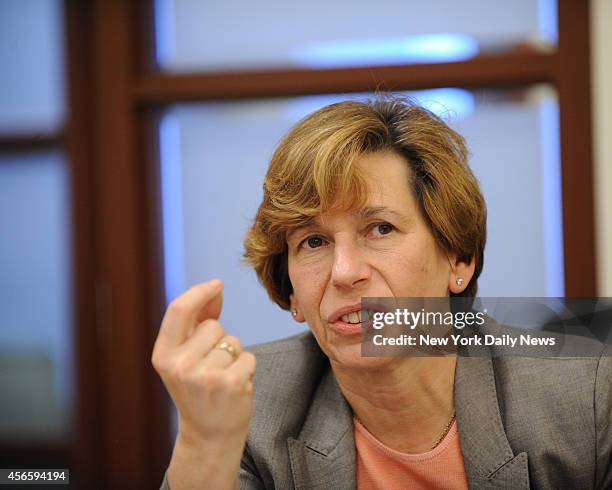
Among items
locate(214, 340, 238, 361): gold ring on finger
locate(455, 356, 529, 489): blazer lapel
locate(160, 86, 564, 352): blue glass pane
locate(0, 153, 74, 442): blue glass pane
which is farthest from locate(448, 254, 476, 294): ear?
locate(0, 153, 74, 442): blue glass pane

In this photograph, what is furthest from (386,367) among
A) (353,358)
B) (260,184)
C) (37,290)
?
(37,290)

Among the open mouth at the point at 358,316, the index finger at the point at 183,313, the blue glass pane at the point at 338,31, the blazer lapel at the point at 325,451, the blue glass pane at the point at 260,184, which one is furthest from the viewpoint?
the blue glass pane at the point at 338,31

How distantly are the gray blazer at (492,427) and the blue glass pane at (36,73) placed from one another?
1.51 meters

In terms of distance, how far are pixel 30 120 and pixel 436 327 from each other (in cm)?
180

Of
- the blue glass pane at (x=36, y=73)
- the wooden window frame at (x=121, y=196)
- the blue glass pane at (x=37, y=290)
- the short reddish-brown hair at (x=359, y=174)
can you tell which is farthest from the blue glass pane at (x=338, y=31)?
the short reddish-brown hair at (x=359, y=174)

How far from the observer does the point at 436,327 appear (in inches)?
38.4

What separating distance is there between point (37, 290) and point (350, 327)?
1.63 meters

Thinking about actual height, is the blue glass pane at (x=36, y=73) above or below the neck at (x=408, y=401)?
above

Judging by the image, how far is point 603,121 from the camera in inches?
82.8

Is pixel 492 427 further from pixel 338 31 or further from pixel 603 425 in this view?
pixel 338 31

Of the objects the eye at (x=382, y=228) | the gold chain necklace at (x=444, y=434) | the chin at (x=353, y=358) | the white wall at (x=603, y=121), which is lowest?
the gold chain necklace at (x=444, y=434)

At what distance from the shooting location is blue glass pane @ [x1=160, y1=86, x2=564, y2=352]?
2.02 m

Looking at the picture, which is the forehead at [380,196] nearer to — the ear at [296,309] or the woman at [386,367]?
the woman at [386,367]

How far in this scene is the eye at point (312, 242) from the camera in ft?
3.56
